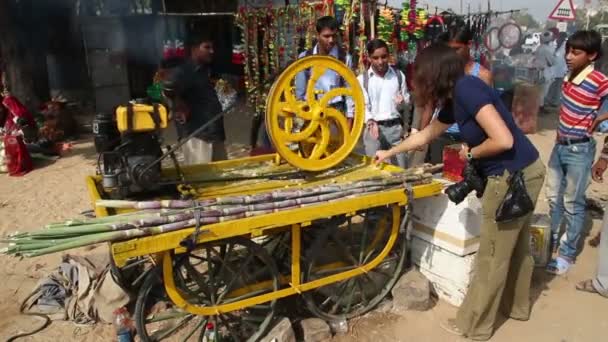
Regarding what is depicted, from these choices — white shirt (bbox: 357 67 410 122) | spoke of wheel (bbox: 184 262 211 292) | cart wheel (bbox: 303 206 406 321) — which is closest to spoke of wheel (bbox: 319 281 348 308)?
cart wheel (bbox: 303 206 406 321)

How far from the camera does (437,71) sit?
8.66 feet

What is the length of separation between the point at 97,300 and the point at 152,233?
1357 mm

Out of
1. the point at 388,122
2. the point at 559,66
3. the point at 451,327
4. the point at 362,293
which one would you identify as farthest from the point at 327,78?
the point at 559,66

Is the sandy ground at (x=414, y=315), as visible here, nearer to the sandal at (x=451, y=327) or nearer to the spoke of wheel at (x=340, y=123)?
the sandal at (x=451, y=327)

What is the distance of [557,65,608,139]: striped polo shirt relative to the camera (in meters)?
3.44

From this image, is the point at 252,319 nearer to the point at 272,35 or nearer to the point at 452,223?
the point at 452,223

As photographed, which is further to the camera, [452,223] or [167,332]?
[452,223]

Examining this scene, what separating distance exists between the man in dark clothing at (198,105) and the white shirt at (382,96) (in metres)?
1.38

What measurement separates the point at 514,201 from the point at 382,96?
1845 mm

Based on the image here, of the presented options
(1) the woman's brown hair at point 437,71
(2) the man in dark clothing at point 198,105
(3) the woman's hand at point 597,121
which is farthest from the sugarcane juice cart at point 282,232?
(3) the woman's hand at point 597,121

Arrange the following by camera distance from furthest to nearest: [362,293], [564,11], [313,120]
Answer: [564,11], [362,293], [313,120]

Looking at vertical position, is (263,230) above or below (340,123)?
below

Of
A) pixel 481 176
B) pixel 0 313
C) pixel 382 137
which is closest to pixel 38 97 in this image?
pixel 0 313

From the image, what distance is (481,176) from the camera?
2.85 metres
